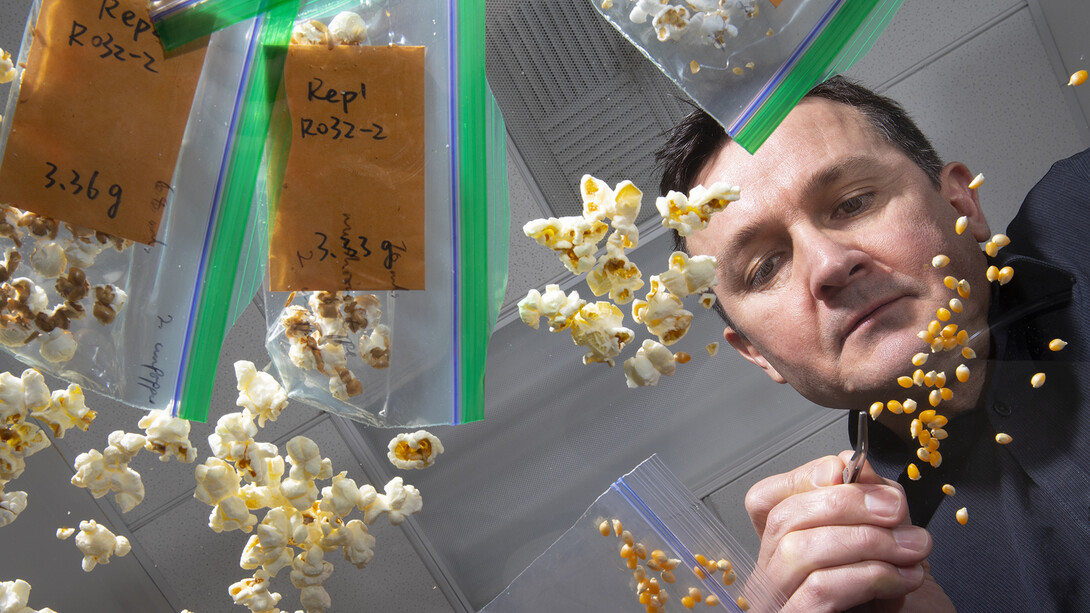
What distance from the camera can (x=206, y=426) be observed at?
1154mm

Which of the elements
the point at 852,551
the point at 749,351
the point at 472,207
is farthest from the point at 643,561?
the point at 472,207

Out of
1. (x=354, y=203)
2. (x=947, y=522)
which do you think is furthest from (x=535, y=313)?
(x=947, y=522)

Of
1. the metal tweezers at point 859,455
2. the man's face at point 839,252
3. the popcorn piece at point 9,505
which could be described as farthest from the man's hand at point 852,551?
the popcorn piece at point 9,505

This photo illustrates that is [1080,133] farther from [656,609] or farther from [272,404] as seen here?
[272,404]

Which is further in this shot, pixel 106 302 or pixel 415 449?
pixel 415 449

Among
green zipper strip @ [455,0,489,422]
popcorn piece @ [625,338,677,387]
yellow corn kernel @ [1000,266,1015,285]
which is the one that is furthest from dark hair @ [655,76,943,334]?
green zipper strip @ [455,0,489,422]

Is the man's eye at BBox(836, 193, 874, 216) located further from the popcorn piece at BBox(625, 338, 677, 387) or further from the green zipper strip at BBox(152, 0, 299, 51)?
the green zipper strip at BBox(152, 0, 299, 51)

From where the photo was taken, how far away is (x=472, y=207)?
0.71 meters

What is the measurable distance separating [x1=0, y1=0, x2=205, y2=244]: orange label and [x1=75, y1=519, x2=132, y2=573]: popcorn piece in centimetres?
42

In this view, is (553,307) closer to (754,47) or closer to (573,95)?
(754,47)

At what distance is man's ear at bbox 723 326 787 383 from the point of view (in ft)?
3.17

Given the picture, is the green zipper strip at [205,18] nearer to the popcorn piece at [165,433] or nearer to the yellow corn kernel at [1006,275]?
the popcorn piece at [165,433]

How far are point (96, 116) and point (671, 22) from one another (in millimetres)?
563

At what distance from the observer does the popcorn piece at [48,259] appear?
66 centimetres
